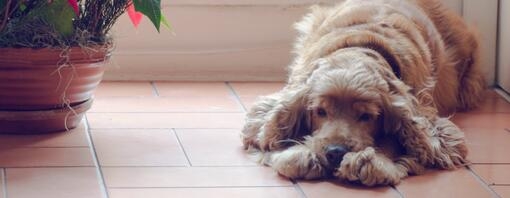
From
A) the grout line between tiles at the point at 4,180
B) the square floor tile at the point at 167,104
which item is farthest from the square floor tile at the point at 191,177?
the square floor tile at the point at 167,104

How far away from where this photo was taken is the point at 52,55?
2.82 m

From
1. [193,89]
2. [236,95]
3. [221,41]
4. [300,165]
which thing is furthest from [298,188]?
[221,41]

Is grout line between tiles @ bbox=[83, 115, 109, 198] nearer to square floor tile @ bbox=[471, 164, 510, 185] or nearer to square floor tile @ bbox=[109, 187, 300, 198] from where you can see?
square floor tile @ bbox=[109, 187, 300, 198]

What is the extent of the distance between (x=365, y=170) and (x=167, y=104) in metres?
1.10

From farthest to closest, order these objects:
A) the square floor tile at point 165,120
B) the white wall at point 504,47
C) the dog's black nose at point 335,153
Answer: the white wall at point 504,47
the square floor tile at point 165,120
the dog's black nose at point 335,153

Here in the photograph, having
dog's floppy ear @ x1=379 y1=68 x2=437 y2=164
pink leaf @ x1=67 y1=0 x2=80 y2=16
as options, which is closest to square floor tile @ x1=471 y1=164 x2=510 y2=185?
dog's floppy ear @ x1=379 y1=68 x2=437 y2=164

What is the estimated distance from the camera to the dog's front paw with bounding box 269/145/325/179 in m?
2.58

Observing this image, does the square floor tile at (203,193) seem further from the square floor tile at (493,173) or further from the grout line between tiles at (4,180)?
the square floor tile at (493,173)

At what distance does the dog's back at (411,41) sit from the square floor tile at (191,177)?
37 cm

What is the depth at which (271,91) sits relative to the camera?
3.74 metres

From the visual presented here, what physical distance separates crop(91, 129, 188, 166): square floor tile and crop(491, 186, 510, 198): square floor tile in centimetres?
80

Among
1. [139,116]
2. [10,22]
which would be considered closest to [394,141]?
[139,116]

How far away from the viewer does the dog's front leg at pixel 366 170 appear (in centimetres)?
253

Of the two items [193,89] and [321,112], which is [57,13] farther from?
[193,89]
